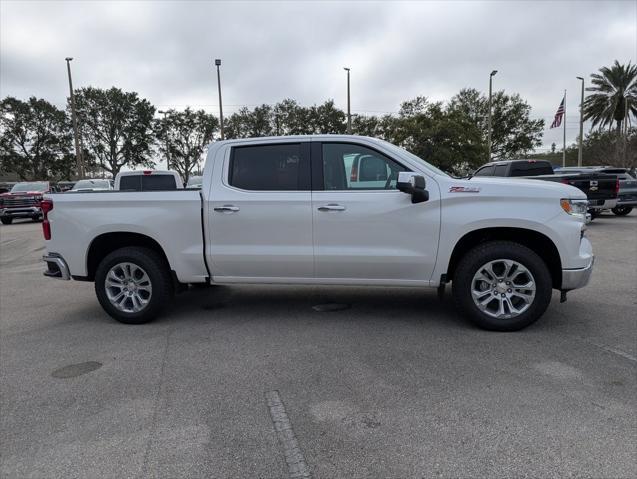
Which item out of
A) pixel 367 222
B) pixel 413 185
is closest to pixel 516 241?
pixel 413 185

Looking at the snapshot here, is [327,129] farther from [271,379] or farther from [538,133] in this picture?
[271,379]

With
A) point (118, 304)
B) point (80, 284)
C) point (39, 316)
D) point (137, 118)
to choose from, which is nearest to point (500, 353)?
point (118, 304)

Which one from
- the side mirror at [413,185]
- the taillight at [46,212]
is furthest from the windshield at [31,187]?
the side mirror at [413,185]

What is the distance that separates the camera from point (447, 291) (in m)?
6.44

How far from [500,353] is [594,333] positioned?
1191mm

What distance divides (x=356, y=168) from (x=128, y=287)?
2840 millimetres

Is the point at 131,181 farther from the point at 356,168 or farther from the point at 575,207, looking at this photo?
the point at 575,207

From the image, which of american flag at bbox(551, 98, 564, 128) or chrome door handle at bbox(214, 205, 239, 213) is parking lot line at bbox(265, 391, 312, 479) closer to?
chrome door handle at bbox(214, 205, 239, 213)

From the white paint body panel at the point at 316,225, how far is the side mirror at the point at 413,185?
0.09 metres

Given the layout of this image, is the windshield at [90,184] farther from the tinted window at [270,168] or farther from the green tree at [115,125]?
the green tree at [115,125]

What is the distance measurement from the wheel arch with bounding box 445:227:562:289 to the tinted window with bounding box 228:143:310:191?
1.70 meters

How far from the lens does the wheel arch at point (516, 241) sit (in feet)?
15.5

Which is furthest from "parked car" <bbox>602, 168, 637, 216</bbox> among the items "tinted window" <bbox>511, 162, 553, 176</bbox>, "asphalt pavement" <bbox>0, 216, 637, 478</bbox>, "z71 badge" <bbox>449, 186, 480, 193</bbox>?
"z71 badge" <bbox>449, 186, 480, 193</bbox>

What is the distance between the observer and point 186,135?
161 feet
